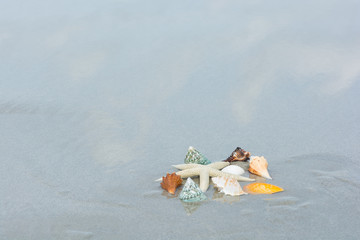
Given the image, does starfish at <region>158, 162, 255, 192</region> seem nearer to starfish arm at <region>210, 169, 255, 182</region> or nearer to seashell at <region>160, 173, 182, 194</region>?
Result: starfish arm at <region>210, 169, 255, 182</region>

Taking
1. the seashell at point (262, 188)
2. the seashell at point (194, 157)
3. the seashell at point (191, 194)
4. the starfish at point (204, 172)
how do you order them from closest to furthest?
the seashell at point (191, 194) → the seashell at point (262, 188) → the starfish at point (204, 172) → the seashell at point (194, 157)

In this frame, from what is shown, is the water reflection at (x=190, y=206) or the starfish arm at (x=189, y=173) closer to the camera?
the water reflection at (x=190, y=206)

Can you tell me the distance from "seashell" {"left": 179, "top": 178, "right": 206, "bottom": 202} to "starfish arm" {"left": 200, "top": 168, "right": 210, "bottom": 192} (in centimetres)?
15

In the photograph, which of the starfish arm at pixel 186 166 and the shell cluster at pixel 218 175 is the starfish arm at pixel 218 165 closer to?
the shell cluster at pixel 218 175

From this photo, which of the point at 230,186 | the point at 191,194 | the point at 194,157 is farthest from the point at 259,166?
the point at 191,194

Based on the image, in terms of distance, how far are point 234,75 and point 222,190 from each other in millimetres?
2515

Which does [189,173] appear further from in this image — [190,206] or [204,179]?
[190,206]

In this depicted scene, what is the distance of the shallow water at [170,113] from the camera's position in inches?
152

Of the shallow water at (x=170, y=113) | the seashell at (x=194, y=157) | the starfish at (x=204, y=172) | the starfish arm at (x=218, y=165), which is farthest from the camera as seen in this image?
the seashell at (x=194, y=157)

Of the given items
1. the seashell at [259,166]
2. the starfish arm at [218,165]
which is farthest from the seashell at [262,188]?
the starfish arm at [218,165]

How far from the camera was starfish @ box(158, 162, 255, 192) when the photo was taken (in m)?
4.32

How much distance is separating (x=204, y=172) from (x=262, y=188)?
1.72 feet

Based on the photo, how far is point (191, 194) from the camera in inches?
159

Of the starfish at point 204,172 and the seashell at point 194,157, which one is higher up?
the seashell at point 194,157
